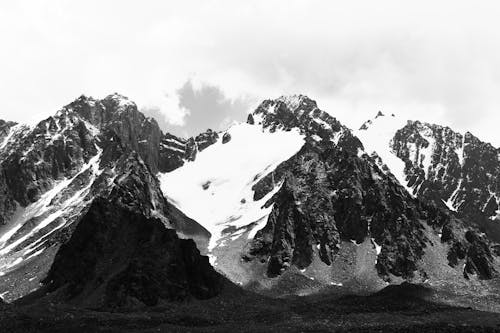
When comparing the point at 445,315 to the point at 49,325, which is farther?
the point at 445,315

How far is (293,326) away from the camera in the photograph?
161 meters

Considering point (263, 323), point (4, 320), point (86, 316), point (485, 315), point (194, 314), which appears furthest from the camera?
point (485, 315)

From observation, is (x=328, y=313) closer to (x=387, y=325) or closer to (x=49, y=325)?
(x=387, y=325)

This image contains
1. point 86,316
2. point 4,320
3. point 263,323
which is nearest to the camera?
point 4,320

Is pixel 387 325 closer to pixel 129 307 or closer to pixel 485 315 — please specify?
pixel 485 315

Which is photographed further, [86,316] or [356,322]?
[356,322]

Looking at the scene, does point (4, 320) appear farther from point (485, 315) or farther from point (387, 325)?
point (485, 315)

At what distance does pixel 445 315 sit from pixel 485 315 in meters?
14.3

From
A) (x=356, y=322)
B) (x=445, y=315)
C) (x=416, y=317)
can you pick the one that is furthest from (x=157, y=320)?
(x=445, y=315)

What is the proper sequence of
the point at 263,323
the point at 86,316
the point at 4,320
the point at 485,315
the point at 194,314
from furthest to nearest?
the point at 485,315 → the point at 194,314 → the point at 263,323 → the point at 86,316 → the point at 4,320

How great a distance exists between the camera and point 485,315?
199 meters

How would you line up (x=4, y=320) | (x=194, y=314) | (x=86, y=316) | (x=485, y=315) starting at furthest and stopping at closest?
(x=485, y=315) < (x=194, y=314) < (x=86, y=316) < (x=4, y=320)

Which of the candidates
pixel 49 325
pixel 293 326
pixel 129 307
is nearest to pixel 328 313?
pixel 293 326

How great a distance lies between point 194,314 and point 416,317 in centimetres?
6117
